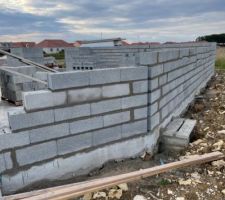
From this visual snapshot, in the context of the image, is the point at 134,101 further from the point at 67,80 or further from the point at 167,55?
the point at 167,55

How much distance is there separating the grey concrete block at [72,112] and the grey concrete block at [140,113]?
797mm

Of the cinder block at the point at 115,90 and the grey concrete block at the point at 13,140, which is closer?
the grey concrete block at the point at 13,140

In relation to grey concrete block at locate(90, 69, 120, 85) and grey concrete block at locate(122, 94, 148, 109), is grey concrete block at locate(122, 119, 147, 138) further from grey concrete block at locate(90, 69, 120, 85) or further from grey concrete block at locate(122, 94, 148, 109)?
grey concrete block at locate(90, 69, 120, 85)

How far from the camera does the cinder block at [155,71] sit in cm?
362

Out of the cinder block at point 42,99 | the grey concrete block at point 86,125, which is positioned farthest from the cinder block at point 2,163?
the grey concrete block at point 86,125

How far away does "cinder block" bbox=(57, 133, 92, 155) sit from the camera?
3055 mm

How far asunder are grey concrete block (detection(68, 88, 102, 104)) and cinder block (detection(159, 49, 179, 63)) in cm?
130

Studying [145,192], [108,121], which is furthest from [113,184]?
[108,121]

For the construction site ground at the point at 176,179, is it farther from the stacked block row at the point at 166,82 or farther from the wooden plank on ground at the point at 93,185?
the stacked block row at the point at 166,82

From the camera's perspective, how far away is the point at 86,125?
3.19 meters

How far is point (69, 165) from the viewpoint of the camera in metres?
3.14

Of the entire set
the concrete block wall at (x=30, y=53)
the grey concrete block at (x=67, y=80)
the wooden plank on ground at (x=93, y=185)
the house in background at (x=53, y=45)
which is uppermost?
the house in background at (x=53, y=45)

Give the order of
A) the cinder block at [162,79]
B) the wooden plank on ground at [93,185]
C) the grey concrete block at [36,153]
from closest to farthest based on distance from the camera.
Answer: the wooden plank on ground at [93,185] → the grey concrete block at [36,153] → the cinder block at [162,79]

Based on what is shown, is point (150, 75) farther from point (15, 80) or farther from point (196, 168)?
point (15, 80)
